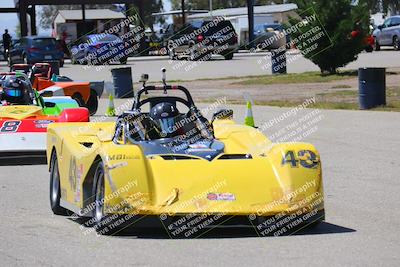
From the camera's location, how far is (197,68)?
1692 inches

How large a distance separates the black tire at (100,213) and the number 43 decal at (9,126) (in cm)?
604

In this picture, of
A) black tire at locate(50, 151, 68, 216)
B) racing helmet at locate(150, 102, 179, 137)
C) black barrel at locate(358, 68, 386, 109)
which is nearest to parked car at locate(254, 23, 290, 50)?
black barrel at locate(358, 68, 386, 109)

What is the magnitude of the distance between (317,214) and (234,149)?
1.50 m

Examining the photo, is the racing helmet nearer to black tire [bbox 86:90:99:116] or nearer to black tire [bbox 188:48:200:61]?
black tire [bbox 86:90:99:116]

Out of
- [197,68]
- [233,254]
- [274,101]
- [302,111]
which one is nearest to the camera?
[233,254]

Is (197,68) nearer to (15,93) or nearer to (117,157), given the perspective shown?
(15,93)

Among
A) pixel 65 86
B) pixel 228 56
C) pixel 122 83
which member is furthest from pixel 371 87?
pixel 228 56

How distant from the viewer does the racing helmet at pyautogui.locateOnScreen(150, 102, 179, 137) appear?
1008cm

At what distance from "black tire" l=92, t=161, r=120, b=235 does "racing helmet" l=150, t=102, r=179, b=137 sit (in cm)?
125

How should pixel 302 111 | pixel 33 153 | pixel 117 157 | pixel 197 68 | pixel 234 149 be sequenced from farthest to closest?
pixel 197 68
pixel 302 111
pixel 33 153
pixel 234 149
pixel 117 157

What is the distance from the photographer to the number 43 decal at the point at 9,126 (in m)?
14.8

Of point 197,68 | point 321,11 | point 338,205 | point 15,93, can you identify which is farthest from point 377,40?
point 338,205

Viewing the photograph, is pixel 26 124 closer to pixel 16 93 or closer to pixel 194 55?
pixel 16 93

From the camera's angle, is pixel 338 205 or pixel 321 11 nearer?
pixel 338 205
